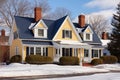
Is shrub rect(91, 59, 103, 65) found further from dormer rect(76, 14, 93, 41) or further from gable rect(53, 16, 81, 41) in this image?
dormer rect(76, 14, 93, 41)

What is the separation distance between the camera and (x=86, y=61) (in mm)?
43625

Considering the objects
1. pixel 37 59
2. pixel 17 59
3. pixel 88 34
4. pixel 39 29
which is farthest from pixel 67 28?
pixel 17 59

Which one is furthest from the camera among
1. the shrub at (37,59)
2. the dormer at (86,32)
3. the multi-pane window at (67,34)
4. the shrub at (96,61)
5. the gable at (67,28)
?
the dormer at (86,32)

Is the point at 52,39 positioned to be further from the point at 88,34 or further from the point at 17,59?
the point at 88,34

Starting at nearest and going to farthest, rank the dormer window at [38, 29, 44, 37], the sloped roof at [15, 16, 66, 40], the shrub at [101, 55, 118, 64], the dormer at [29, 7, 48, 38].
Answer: the sloped roof at [15, 16, 66, 40] < the dormer at [29, 7, 48, 38] < the dormer window at [38, 29, 44, 37] < the shrub at [101, 55, 118, 64]

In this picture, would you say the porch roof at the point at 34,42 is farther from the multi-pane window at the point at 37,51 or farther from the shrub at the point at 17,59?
the shrub at the point at 17,59

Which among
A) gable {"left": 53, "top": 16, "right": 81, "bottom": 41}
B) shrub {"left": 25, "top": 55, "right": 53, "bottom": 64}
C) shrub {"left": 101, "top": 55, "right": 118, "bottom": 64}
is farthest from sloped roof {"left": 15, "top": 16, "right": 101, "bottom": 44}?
shrub {"left": 101, "top": 55, "right": 118, "bottom": 64}

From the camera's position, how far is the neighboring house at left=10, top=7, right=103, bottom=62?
4009 centimetres

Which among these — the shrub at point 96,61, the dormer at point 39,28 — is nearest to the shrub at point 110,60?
the shrub at point 96,61

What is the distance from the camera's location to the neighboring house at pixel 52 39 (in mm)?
40094

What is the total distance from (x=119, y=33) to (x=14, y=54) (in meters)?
17.5

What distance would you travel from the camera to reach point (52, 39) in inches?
1639

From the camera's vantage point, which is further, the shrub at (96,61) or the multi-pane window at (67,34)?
the multi-pane window at (67,34)

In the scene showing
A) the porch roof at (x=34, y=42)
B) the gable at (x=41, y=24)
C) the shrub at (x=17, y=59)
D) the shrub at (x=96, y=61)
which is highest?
the gable at (x=41, y=24)
